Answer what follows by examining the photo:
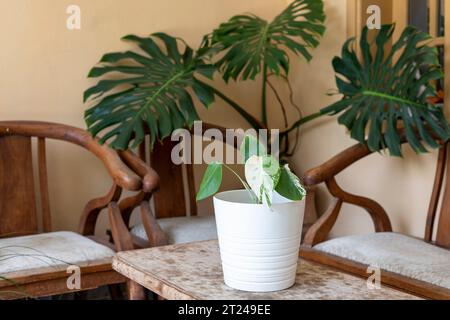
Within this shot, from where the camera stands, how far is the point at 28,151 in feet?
8.35

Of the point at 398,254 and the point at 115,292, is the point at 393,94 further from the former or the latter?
the point at 115,292

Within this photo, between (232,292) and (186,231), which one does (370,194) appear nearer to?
(186,231)

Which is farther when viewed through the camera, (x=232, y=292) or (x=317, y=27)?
(x=317, y=27)

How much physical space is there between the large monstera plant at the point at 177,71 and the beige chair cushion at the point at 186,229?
347mm

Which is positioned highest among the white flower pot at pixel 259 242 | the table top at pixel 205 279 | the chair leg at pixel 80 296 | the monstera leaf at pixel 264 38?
the monstera leaf at pixel 264 38

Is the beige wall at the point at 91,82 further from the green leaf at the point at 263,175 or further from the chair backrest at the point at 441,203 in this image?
the green leaf at the point at 263,175

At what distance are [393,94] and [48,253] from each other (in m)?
1.38

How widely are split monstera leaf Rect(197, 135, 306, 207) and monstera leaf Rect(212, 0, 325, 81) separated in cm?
136

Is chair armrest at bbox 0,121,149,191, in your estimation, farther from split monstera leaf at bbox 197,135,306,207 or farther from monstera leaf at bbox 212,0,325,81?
split monstera leaf at bbox 197,135,306,207

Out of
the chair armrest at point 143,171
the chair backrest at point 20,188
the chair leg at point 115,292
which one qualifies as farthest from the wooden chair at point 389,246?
the chair backrest at point 20,188

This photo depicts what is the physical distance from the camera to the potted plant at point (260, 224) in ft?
4.46

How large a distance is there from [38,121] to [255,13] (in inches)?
48.6

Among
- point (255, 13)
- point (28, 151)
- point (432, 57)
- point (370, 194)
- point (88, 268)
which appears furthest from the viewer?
point (255, 13)
